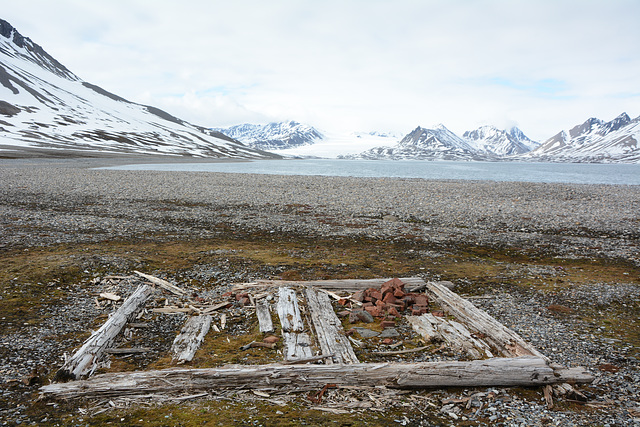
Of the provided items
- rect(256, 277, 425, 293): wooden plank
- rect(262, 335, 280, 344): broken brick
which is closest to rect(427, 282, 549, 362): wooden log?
rect(256, 277, 425, 293): wooden plank

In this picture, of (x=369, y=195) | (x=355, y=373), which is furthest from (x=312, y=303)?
(x=369, y=195)

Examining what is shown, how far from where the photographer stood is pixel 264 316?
10.8m

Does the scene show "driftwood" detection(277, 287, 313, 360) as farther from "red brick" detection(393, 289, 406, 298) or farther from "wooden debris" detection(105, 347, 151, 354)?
"wooden debris" detection(105, 347, 151, 354)

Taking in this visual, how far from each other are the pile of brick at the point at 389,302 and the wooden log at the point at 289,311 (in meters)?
1.61

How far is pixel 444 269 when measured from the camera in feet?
51.4

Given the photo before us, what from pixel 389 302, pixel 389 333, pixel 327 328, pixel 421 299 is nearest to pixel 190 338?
pixel 327 328

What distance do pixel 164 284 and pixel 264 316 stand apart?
14.9ft

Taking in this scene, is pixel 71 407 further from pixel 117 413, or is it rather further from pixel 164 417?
pixel 164 417

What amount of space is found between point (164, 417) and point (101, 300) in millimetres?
6951

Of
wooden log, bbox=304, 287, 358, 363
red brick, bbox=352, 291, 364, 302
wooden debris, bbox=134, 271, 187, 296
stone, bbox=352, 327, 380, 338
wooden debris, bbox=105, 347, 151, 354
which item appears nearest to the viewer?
wooden log, bbox=304, 287, 358, 363

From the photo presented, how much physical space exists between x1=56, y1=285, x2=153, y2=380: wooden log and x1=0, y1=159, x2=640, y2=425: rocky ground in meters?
0.71

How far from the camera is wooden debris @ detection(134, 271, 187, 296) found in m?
12.7

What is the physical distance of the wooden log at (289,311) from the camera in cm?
1010

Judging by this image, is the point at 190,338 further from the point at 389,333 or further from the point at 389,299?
the point at 389,299
